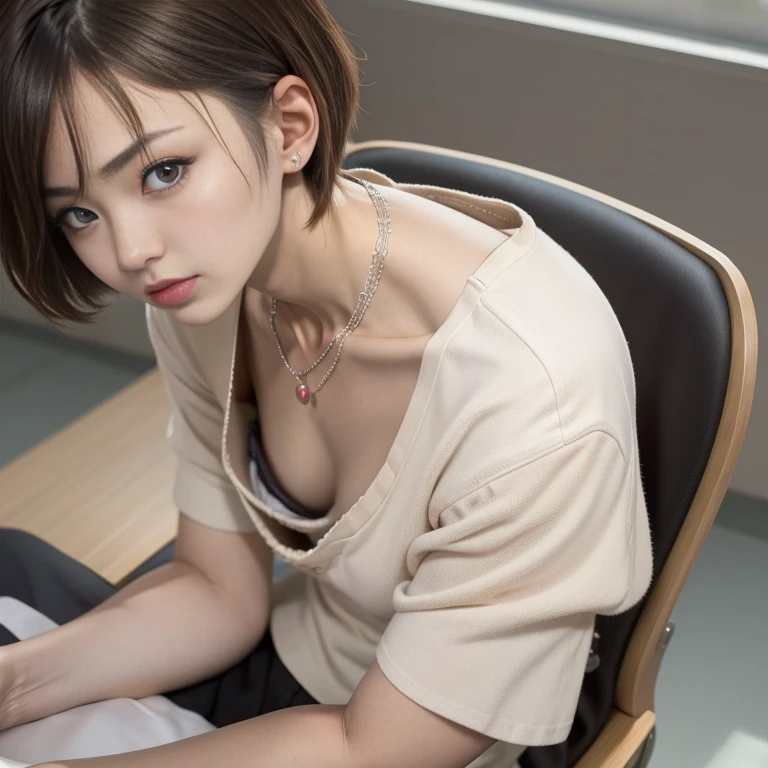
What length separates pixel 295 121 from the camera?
859 mm

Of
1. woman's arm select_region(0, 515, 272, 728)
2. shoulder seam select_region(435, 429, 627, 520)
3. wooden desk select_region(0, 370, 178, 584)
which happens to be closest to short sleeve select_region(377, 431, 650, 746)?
shoulder seam select_region(435, 429, 627, 520)

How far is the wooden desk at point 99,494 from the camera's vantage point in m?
1.30

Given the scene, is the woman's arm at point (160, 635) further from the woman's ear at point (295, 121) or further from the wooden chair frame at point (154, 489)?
the woman's ear at point (295, 121)

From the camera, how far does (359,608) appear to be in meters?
1.09

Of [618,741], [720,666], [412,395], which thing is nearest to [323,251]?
[412,395]

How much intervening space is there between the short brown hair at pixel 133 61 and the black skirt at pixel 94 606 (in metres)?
0.48

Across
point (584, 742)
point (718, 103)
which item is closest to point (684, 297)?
point (584, 742)

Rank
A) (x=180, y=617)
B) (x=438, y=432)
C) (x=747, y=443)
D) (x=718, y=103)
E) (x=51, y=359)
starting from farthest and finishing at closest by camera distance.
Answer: (x=51, y=359) → (x=747, y=443) → (x=718, y=103) → (x=180, y=617) → (x=438, y=432)

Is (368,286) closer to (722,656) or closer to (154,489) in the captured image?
(154,489)

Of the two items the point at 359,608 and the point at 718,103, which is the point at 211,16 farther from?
the point at 718,103

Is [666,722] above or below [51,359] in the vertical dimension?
above

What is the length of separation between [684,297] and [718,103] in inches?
30.9

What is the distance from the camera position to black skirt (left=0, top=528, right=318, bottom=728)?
112 centimetres

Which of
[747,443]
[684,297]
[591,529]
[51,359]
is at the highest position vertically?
[684,297]
